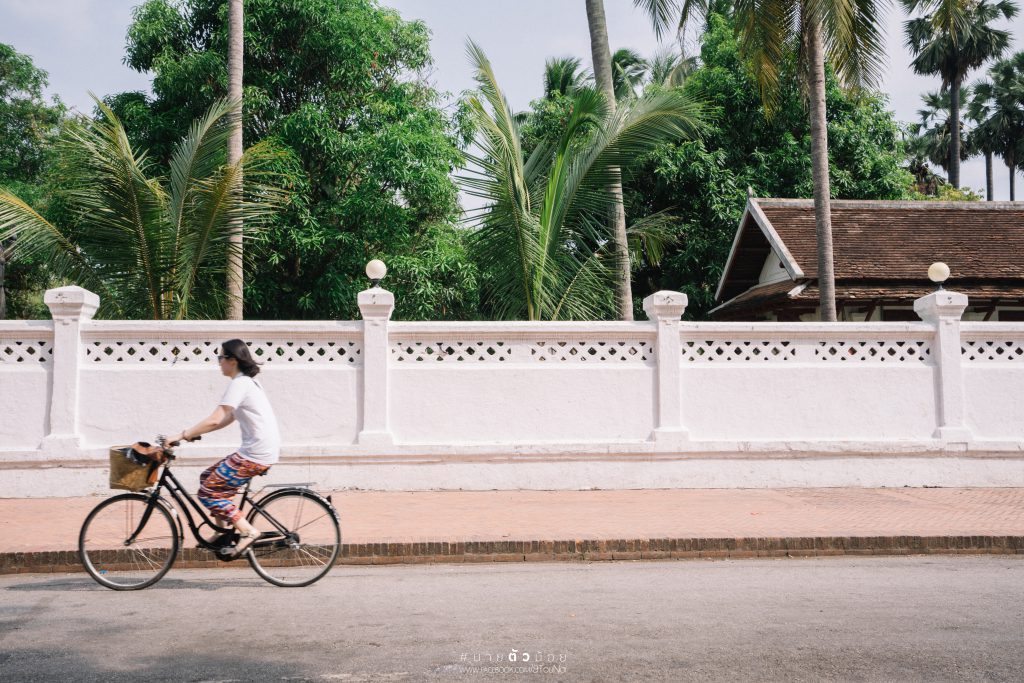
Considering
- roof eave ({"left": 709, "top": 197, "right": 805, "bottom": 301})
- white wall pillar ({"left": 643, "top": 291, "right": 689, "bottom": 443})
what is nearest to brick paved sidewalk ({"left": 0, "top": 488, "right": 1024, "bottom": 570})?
white wall pillar ({"left": 643, "top": 291, "right": 689, "bottom": 443})

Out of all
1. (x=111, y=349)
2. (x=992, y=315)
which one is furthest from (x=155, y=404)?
(x=992, y=315)

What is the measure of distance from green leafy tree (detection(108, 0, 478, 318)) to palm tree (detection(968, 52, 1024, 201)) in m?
39.1

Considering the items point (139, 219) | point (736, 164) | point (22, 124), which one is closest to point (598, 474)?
point (139, 219)

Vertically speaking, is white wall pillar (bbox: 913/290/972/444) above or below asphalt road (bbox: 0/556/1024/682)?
above

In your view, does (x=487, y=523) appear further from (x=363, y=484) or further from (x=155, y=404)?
(x=155, y=404)

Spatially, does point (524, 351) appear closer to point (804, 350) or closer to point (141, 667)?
point (804, 350)

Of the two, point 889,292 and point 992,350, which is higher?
point 889,292

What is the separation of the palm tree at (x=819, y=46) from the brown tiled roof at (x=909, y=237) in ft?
13.2

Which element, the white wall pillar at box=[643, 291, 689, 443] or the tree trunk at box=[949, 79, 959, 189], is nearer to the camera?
the white wall pillar at box=[643, 291, 689, 443]

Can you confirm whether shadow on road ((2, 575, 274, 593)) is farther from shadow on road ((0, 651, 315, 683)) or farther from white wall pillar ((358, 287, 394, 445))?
white wall pillar ((358, 287, 394, 445))

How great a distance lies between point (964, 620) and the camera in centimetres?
503

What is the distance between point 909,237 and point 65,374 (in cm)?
1683

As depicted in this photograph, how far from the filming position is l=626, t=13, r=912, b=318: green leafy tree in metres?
22.6

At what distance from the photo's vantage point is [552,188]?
11039 mm
